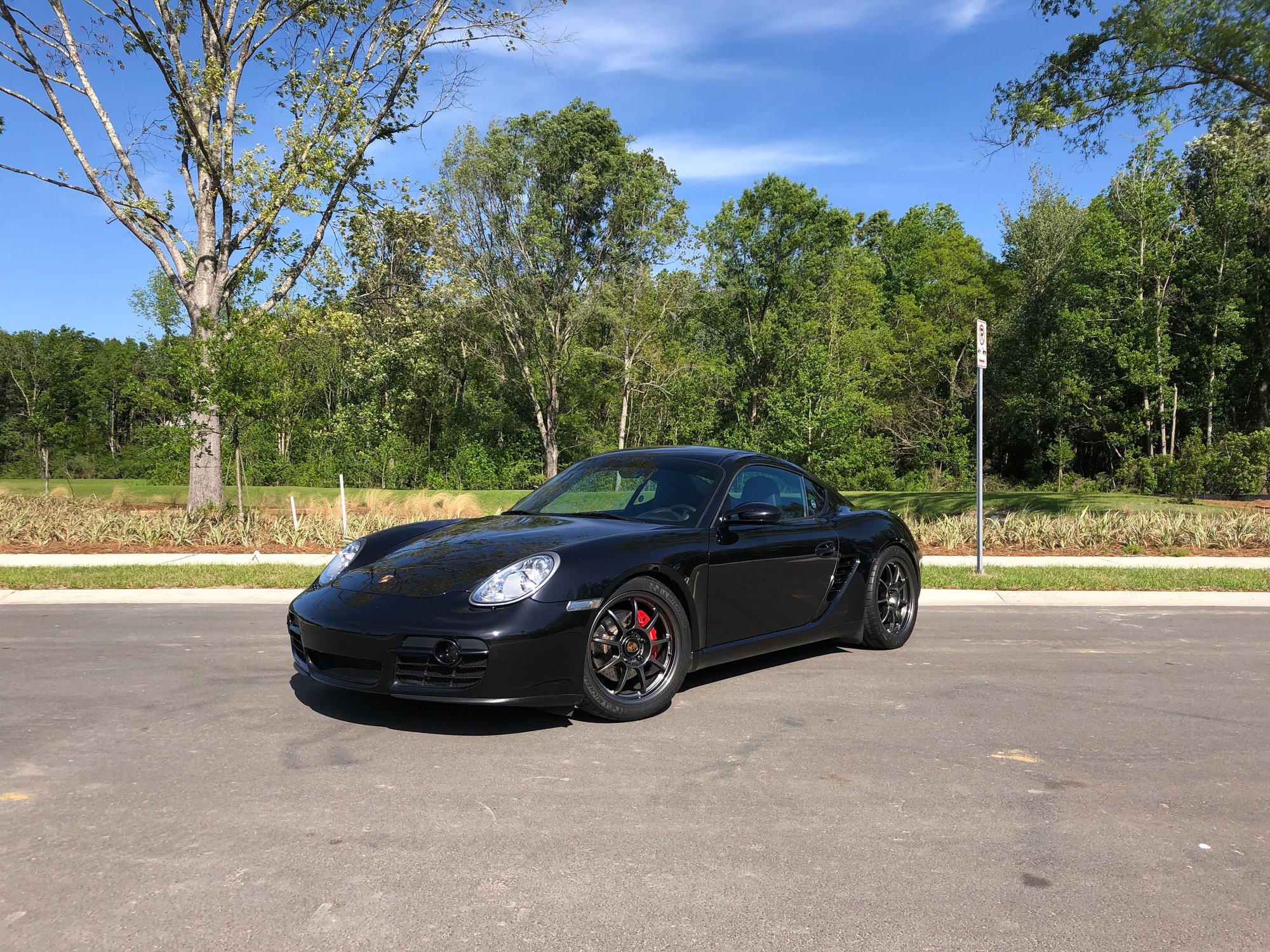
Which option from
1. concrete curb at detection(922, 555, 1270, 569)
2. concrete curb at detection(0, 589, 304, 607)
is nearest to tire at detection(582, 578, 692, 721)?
concrete curb at detection(0, 589, 304, 607)

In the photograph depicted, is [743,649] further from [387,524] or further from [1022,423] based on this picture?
[1022,423]

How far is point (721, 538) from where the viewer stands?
18.1ft

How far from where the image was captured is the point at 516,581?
4.67 metres

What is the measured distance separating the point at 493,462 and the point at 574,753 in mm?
36125

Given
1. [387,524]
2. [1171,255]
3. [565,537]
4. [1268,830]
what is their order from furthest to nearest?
[1171,255] < [387,524] < [565,537] < [1268,830]

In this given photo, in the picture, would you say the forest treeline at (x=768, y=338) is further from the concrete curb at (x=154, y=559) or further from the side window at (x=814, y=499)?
the side window at (x=814, y=499)

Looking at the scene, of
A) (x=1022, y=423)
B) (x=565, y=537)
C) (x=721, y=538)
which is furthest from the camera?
(x=1022, y=423)

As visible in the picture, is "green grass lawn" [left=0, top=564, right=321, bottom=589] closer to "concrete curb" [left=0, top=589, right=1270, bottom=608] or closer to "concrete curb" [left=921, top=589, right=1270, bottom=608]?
"concrete curb" [left=0, top=589, right=1270, bottom=608]

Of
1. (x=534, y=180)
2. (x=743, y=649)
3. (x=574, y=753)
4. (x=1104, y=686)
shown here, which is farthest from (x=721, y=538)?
(x=534, y=180)

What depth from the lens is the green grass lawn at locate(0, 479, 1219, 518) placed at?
18359 millimetres

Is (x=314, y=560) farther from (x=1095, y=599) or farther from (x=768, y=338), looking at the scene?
(x=768, y=338)

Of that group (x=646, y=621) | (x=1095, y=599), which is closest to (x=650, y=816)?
(x=646, y=621)

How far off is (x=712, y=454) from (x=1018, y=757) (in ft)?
8.56

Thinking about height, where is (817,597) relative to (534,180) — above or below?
below
